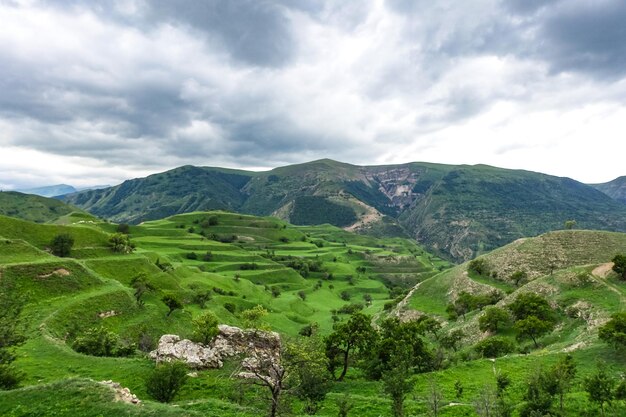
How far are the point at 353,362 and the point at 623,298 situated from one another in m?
54.5

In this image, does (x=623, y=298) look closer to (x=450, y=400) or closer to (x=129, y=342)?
(x=450, y=400)

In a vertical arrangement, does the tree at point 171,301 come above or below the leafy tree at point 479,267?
below

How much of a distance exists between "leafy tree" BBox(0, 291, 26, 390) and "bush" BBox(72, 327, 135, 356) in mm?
18690

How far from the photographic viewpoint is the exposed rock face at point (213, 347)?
48062 mm

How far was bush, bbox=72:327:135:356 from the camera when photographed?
54.4 meters

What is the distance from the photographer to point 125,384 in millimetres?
43219

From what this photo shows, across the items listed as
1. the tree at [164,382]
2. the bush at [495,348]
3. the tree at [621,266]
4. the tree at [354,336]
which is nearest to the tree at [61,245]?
the tree at [164,382]

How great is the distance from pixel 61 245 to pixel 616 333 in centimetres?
11909

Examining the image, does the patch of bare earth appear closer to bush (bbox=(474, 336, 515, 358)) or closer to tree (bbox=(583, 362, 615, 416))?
bush (bbox=(474, 336, 515, 358))

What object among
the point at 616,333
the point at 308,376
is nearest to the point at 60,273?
the point at 308,376

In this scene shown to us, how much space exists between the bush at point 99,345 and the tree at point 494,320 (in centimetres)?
6771

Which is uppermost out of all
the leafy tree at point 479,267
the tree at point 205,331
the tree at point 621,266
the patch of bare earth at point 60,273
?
the tree at point 621,266

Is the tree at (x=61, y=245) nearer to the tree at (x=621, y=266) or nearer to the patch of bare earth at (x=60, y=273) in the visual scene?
the patch of bare earth at (x=60, y=273)

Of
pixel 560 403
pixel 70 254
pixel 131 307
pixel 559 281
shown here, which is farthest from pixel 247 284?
pixel 560 403
